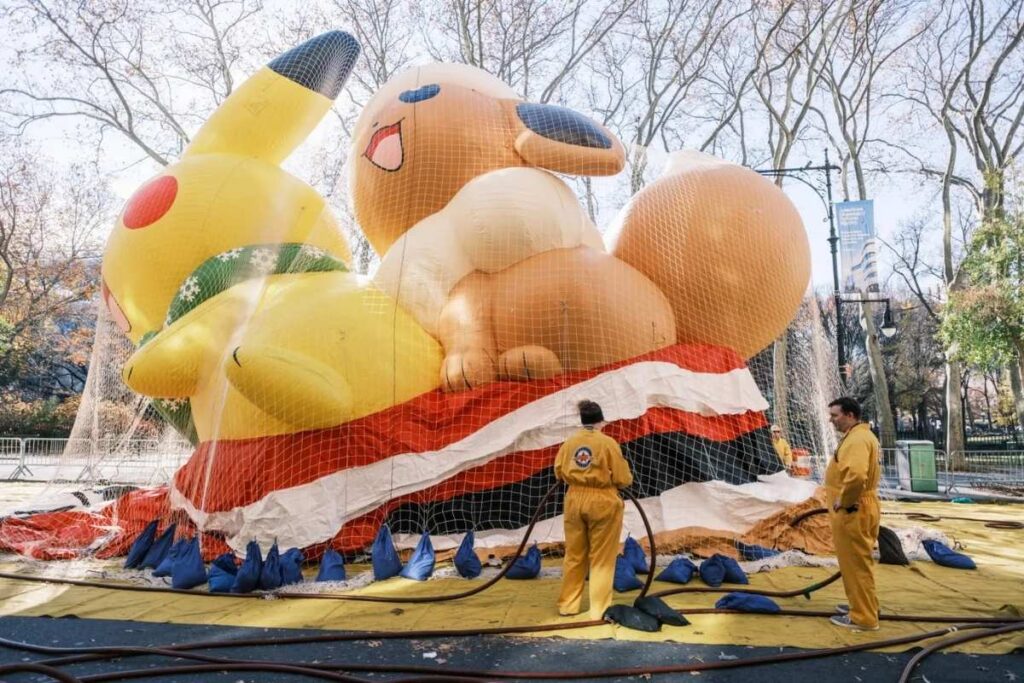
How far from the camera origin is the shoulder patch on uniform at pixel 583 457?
14.3 ft

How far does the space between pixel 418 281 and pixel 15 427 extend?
79.8ft

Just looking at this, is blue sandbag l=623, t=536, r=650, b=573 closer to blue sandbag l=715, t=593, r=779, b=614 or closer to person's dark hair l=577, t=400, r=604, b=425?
blue sandbag l=715, t=593, r=779, b=614

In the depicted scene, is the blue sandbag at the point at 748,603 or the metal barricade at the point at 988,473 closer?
the blue sandbag at the point at 748,603

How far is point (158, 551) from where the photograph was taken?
5.83 m

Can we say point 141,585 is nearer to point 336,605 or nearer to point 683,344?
point 336,605

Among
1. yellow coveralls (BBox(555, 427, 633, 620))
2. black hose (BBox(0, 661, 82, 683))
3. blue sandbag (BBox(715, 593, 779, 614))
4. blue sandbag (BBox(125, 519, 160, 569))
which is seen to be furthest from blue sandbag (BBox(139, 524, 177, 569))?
blue sandbag (BBox(715, 593, 779, 614))

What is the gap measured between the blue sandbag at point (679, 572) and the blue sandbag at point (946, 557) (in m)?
2.21

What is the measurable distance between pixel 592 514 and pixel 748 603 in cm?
112

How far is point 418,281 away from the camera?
21.2ft

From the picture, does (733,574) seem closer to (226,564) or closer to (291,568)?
(291,568)

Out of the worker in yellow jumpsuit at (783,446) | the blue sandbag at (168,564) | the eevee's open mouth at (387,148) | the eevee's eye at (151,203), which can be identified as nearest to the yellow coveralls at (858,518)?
the worker in yellow jumpsuit at (783,446)

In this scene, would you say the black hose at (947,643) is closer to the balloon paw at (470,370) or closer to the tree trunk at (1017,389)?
the balloon paw at (470,370)

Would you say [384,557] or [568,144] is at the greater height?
[568,144]

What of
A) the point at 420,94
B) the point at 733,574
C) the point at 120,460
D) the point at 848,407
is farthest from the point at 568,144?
the point at 120,460
